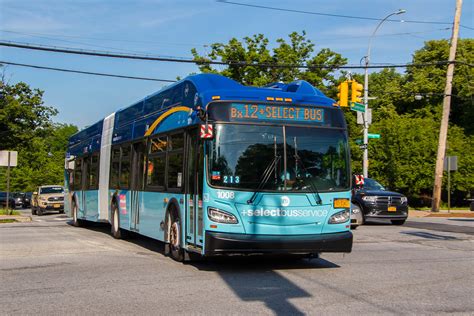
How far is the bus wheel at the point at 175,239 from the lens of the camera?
10414 mm

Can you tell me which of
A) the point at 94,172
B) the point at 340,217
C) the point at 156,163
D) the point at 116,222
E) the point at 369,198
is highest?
the point at 156,163

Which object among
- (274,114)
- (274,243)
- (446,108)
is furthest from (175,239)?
(446,108)

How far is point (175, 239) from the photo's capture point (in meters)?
10.6

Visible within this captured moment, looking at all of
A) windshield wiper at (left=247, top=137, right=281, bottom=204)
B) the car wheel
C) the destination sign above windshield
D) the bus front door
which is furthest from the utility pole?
the bus front door

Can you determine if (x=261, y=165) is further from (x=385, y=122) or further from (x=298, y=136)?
(x=385, y=122)

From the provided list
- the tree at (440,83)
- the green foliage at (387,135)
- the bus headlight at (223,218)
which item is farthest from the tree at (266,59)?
the bus headlight at (223,218)

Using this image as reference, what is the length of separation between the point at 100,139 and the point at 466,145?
32.6m

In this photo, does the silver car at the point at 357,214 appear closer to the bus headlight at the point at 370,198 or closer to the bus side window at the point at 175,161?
the bus headlight at the point at 370,198

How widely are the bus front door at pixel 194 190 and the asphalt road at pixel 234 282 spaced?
58cm

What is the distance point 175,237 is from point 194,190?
1439mm

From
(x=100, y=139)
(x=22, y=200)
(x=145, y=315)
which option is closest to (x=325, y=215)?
(x=145, y=315)

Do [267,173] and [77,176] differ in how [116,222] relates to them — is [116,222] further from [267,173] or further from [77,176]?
[267,173]

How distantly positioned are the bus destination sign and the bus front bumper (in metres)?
1.93

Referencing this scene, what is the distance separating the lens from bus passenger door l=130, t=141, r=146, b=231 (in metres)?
13.1
